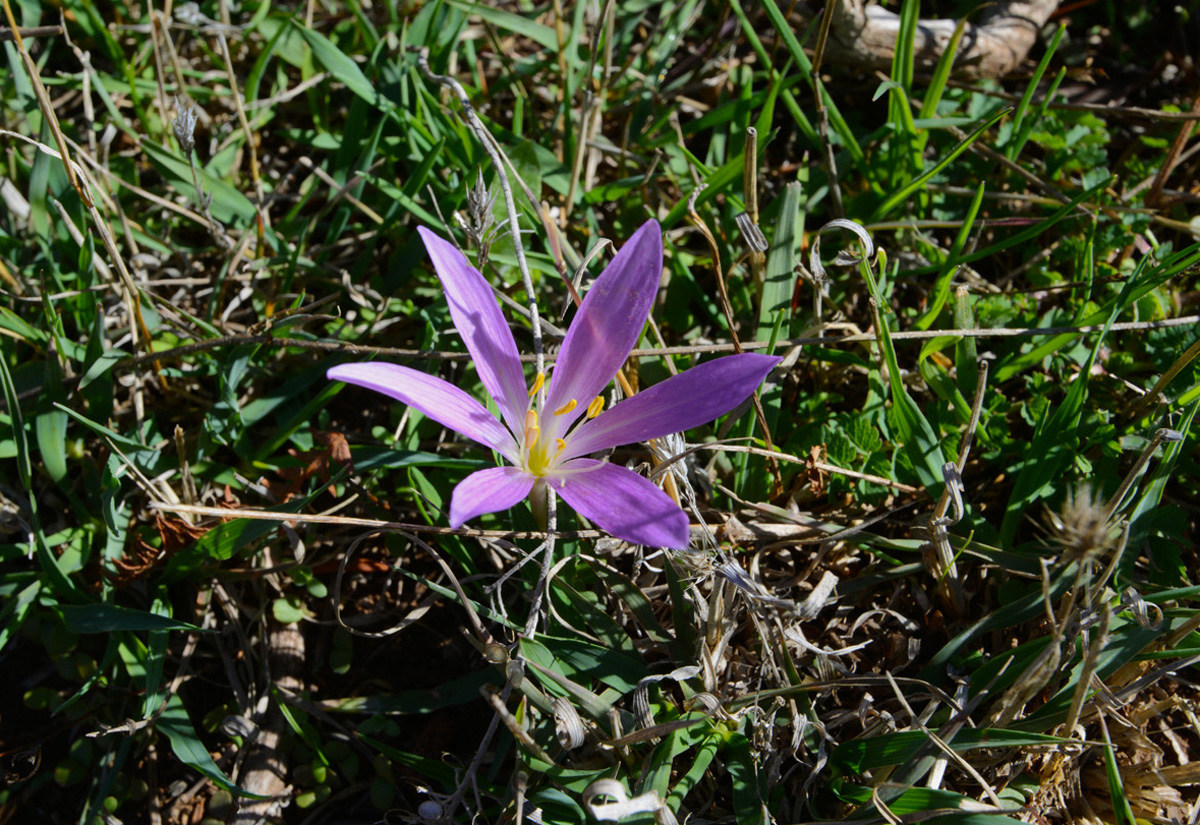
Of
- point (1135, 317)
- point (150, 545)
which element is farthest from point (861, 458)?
point (150, 545)

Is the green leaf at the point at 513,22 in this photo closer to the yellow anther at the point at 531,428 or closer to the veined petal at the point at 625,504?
the yellow anther at the point at 531,428

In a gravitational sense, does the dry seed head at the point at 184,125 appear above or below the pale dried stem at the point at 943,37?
below

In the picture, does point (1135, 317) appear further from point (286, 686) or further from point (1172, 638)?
point (286, 686)

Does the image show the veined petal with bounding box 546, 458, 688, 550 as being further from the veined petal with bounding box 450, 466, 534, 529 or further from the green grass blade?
the green grass blade

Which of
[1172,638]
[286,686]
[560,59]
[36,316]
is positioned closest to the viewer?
[1172,638]

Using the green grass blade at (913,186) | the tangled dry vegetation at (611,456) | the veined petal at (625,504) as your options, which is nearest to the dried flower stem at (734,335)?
the tangled dry vegetation at (611,456)

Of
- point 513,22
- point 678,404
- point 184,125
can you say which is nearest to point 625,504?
point 678,404

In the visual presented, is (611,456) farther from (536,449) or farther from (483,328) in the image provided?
(483,328)
